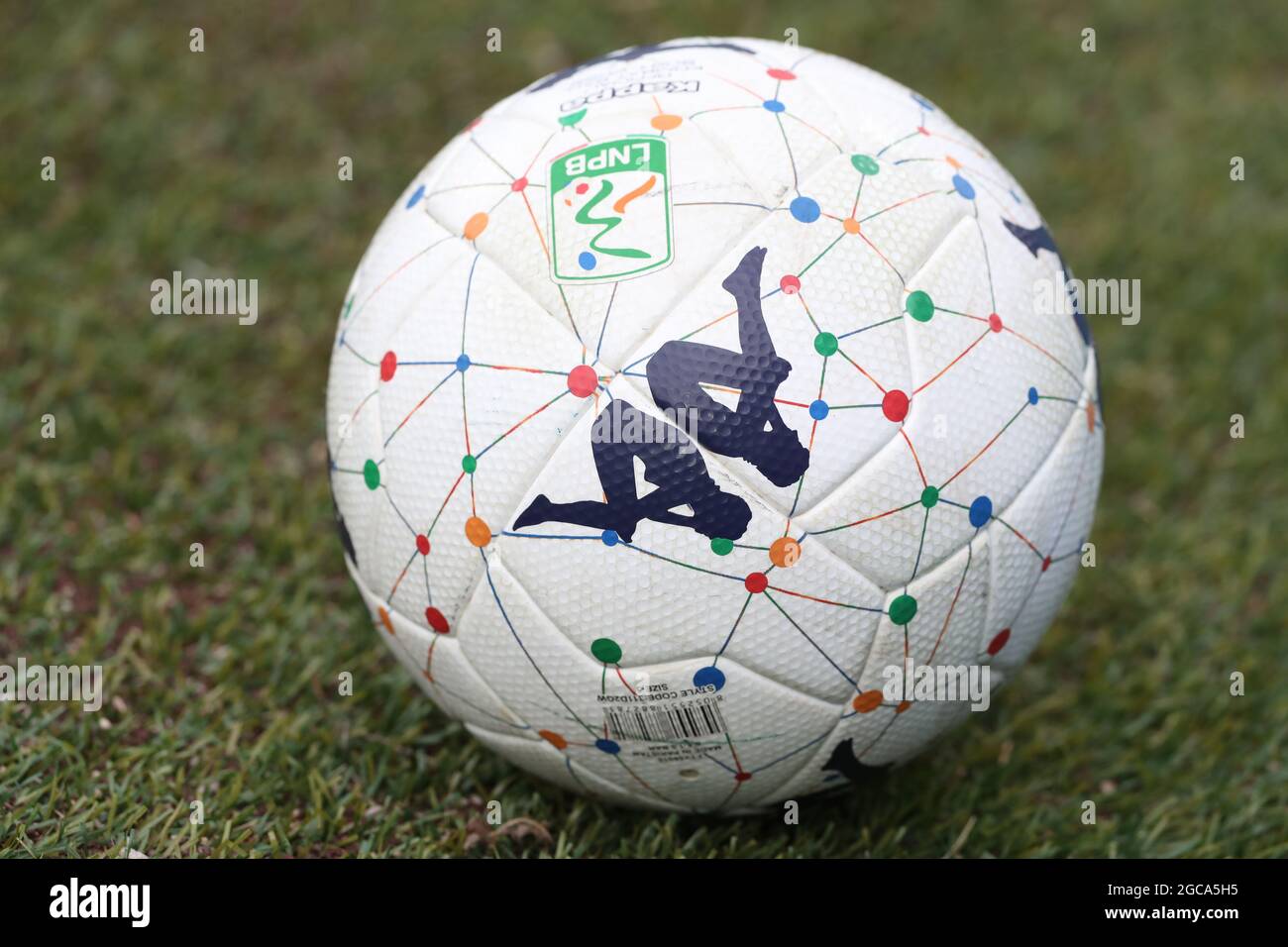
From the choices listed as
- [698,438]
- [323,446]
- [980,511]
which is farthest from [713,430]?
[323,446]

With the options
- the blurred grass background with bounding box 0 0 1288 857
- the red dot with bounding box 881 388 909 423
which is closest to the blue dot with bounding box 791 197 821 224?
the red dot with bounding box 881 388 909 423

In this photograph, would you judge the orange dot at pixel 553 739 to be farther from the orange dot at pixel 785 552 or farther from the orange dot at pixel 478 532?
the orange dot at pixel 785 552

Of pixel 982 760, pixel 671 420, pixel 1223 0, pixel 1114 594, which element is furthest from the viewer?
pixel 1223 0

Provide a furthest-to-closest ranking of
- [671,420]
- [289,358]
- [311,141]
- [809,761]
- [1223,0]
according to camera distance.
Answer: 1. [1223,0]
2. [311,141]
3. [289,358]
4. [809,761]
5. [671,420]

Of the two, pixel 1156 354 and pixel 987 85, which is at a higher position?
pixel 987 85

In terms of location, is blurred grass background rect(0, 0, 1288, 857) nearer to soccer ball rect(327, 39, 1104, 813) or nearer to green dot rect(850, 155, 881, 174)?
soccer ball rect(327, 39, 1104, 813)

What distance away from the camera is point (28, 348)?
4.26m

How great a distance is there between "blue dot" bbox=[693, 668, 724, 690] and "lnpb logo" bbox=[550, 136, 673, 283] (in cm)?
76

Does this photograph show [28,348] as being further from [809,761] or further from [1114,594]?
[1114,594]

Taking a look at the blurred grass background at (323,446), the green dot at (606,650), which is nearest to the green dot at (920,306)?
the green dot at (606,650)

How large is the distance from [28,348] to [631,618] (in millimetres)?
2708

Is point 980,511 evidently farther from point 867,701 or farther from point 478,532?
point 478,532

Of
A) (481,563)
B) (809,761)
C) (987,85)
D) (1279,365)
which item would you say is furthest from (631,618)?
(987,85)

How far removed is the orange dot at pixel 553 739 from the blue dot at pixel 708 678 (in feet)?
1.15
